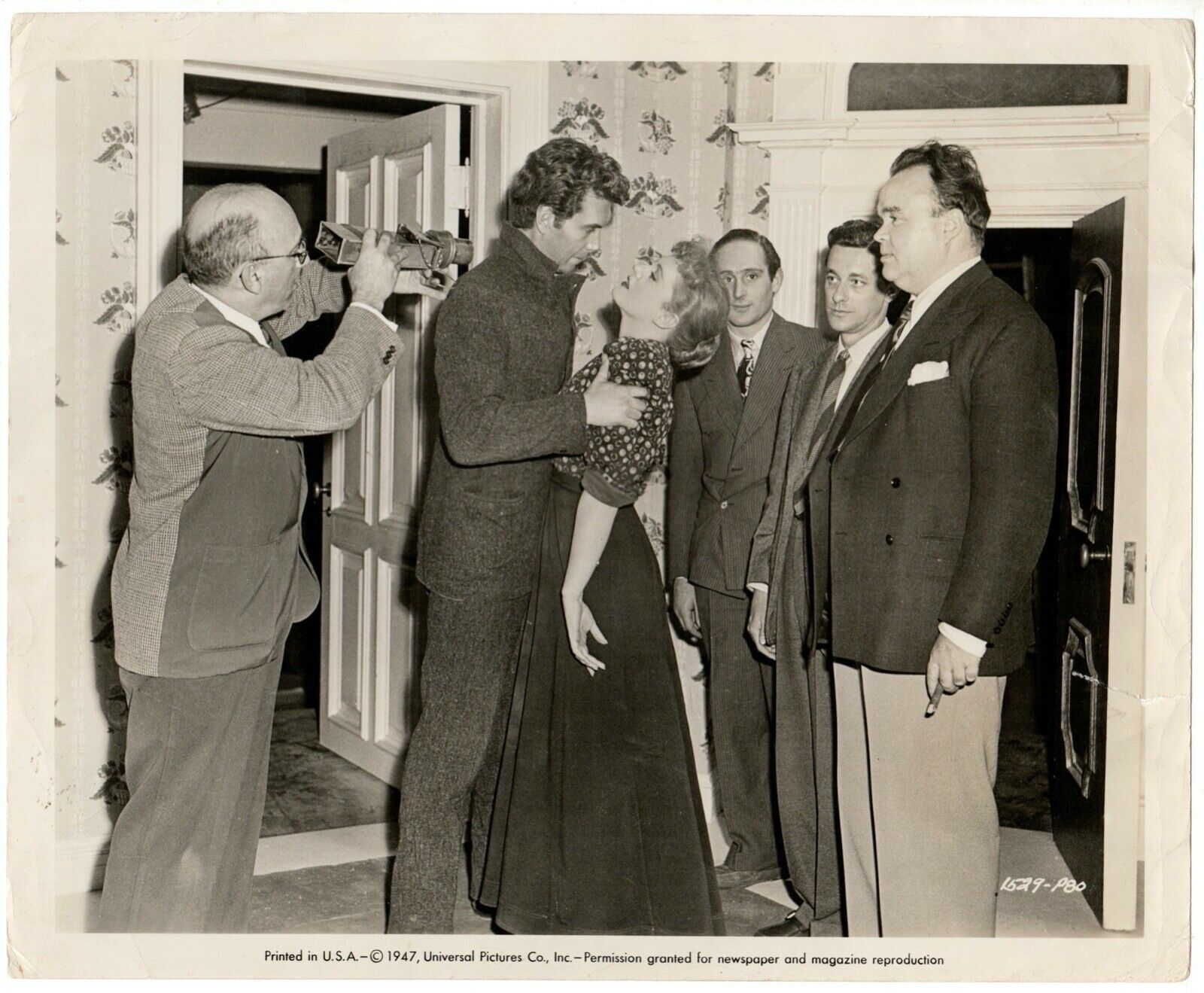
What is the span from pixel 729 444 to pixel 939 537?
0.91 metres

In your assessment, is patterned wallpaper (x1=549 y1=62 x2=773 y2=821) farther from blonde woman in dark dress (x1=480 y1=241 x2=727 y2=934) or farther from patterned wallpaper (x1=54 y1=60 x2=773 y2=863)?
patterned wallpaper (x1=54 y1=60 x2=773 y2=863)

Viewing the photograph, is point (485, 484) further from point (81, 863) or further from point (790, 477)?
point (81, 863)

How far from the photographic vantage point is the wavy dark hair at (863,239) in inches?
111

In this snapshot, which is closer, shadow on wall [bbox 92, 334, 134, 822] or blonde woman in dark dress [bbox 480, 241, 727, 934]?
blonde woman in dark dress [bbox 480, 241, 727, 934]

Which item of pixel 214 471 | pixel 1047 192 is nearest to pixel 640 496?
pixel 214 471

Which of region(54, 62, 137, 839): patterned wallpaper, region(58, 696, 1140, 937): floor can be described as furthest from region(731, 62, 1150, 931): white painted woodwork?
region(54, 62, 137, 839): patterned wallpaper

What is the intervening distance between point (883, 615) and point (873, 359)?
0.58 m

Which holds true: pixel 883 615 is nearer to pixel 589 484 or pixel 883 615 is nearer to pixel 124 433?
pixel 589 484

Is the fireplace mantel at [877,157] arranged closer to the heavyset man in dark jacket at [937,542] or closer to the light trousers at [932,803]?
the heavyset man in dark jacket at [937,542]

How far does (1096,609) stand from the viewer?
9.21 ft

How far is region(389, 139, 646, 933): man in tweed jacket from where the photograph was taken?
2.52 meters

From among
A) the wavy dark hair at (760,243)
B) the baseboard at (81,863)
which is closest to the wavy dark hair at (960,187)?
the wavy dark hair at (760,243)

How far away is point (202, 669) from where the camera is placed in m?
2.27

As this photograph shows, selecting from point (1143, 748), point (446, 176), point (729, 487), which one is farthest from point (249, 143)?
point (1143, 748)
